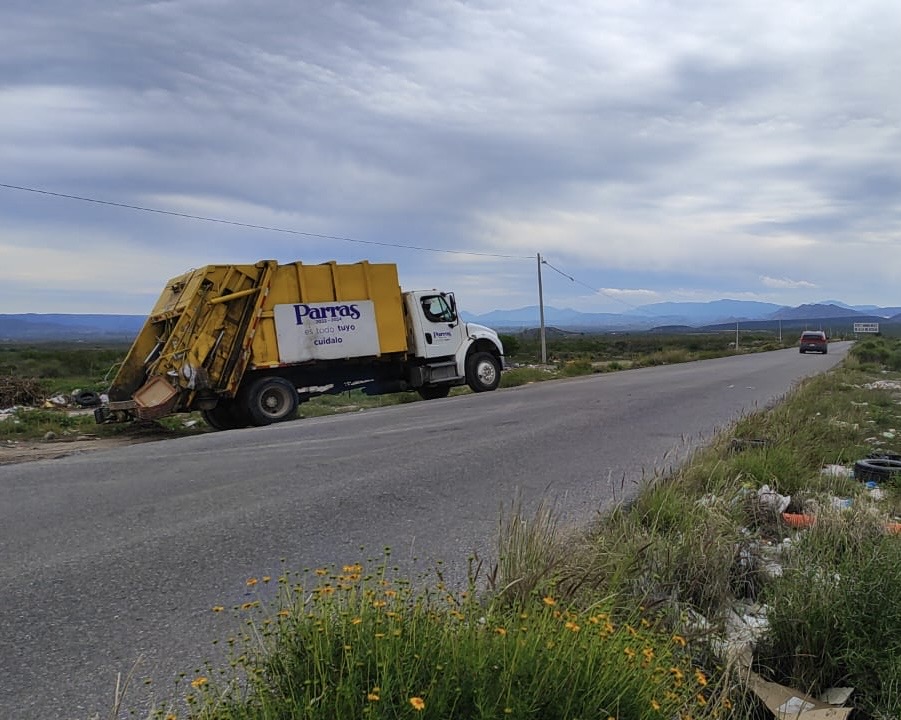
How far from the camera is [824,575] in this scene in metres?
3.35

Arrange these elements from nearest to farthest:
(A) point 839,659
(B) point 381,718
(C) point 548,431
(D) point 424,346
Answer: (B) point 381,718
(A) point 839,659
(C) point 548,431
(D) point 424,346

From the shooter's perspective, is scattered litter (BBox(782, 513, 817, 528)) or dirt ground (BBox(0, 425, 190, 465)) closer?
scattered litter (BBox(782, 513, 817, 528))

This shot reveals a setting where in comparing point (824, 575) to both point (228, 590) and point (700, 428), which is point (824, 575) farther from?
point (700, 428)

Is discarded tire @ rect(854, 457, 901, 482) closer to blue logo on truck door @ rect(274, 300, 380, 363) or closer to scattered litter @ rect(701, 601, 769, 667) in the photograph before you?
scattered litter @ rect(701, 601, 769, 667)

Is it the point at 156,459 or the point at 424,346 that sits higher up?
the point at 424,346

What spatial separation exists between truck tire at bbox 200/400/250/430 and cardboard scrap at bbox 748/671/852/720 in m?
13.0

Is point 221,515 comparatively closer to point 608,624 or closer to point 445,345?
point 608,624

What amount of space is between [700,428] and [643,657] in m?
8.72

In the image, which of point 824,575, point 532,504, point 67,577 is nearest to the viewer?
point 824,575

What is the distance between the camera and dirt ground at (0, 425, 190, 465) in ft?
34.7

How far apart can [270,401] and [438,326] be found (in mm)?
5102

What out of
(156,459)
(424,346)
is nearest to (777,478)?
(156,459)

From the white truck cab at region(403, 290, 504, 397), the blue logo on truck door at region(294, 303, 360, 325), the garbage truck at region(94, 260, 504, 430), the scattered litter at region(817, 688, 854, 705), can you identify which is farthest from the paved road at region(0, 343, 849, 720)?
the white truck cab at region(403, 290, 504, 397)

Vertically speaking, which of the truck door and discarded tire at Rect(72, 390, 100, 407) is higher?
the truck door
